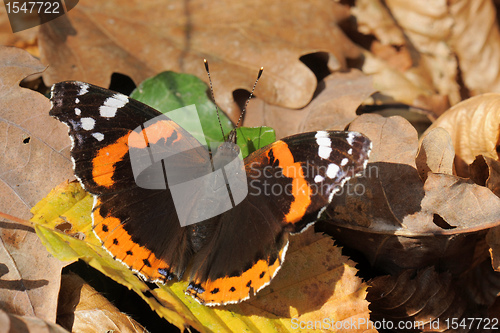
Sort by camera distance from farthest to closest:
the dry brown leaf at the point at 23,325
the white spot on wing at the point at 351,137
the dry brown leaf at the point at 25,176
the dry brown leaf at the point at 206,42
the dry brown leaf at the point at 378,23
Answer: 1. the dry brown leaf at the point at 378,23
2. the dry brown leaf at the point at 206,42
3. the dry brown leaf at the point at 25,176
4. the white spot on wing at the point at 351,137
5. the dry brown leaf at the point at 23,325

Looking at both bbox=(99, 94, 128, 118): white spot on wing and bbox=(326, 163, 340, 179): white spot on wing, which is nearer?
bbox=(326, 163, 340, 179): white spot on wing

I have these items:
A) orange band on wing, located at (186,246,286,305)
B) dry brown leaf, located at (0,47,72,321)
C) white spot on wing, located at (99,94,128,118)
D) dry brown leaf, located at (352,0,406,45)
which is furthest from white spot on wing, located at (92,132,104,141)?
dry brown leaf, located at (352,0,406,45)

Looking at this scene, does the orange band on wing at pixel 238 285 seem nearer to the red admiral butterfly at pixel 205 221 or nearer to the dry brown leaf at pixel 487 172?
the red admiral butterfly at pixel 205 221

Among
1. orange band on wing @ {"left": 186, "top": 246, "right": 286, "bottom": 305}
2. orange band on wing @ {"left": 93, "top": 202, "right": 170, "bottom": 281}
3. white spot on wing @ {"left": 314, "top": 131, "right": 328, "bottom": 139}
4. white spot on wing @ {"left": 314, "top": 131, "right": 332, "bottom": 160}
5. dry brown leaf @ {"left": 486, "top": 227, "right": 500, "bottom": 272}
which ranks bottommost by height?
dry brown leaf @ {"left": 486, "top": 227, "right": 500, "bottom": 272}

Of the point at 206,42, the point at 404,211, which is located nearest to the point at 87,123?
the point at 206,42

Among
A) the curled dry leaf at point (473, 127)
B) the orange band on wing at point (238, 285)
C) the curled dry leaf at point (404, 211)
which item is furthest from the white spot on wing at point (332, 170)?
the curled dry leaf at point (473, 127)

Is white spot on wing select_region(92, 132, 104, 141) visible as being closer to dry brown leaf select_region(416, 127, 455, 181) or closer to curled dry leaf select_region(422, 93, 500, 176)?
dry brown leaf select_region(416, 127, 455, 181)

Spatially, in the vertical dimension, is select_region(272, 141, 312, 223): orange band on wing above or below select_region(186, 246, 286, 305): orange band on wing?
above
